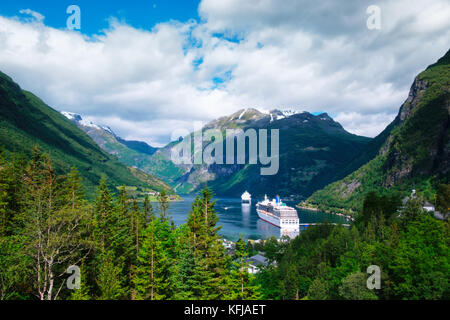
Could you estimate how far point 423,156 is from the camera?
173m

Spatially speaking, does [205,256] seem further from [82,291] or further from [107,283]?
[82,291]

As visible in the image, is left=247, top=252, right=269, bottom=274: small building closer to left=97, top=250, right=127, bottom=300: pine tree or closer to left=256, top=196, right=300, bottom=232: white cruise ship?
left=97, top=250, right=127, bottom=300: pine tree

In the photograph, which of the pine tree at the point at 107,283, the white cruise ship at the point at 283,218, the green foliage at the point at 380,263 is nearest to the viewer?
the pine tree at the point at 107,283

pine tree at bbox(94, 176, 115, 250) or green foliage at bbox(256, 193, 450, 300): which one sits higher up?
pine tree at bbox(94, 176, 115, 250)

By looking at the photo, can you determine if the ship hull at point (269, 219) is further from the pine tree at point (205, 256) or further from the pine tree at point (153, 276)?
the pine tree at point (153, 276)

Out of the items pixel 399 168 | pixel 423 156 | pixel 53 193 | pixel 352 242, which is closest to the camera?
pixel 53 193

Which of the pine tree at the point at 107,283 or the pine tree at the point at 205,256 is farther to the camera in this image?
the pine tree at the point at 205,256

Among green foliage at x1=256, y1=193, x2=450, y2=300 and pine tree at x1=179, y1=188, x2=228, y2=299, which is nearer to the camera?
pine tree at x1=179, y1=188, x2=228, y2=299

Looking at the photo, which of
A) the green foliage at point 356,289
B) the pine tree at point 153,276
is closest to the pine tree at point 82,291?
the pine tree at point 153,276

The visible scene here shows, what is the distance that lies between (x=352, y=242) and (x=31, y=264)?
53064mm

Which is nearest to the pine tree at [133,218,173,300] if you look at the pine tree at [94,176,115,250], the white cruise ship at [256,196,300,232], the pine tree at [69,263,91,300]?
the pine tree at [69,263,91,300]

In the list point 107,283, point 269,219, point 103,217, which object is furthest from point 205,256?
point 269,219

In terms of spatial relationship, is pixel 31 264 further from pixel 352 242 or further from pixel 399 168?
pixel 399 168
